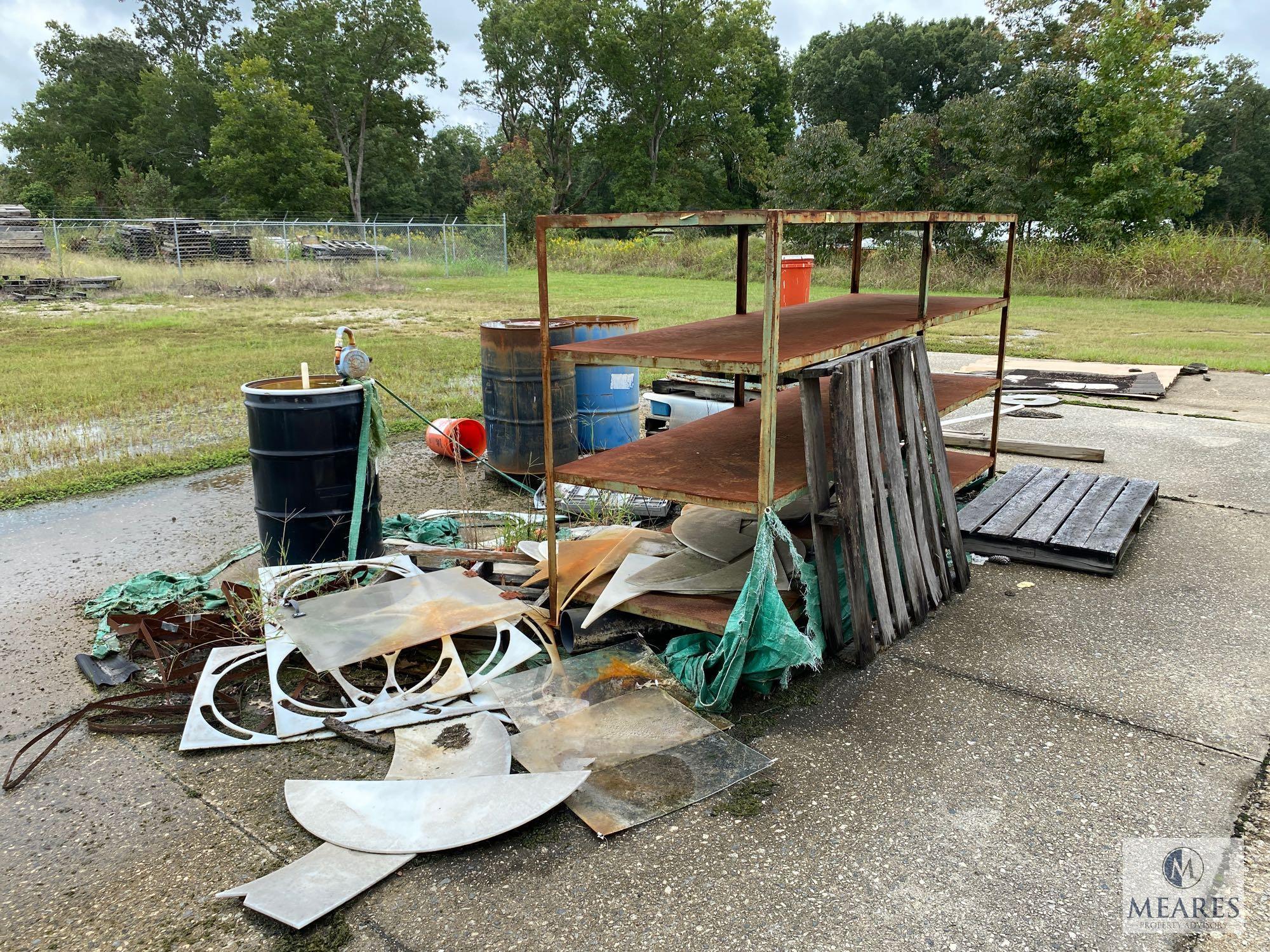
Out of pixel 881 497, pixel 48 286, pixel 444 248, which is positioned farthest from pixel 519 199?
pixel 881 497

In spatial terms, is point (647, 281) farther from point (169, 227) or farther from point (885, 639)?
point (885, 639)

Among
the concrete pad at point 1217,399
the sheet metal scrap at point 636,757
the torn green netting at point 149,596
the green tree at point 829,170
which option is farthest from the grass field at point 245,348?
the green tree at point 829,170

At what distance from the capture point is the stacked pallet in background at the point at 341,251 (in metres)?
28.4

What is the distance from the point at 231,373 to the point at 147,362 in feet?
5.64

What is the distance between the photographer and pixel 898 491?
4.14 m

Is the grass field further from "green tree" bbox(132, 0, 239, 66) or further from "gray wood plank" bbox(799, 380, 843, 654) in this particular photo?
"green tree" bbox(132, 0, 239, 66)

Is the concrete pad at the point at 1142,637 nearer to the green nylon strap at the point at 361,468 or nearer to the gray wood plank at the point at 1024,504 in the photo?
the gray wood plank at the point at 1024,504

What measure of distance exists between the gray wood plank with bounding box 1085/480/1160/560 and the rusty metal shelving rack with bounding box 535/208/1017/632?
1.08 m

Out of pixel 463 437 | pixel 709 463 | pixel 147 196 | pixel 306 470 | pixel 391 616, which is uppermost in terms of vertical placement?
pixel 147 196

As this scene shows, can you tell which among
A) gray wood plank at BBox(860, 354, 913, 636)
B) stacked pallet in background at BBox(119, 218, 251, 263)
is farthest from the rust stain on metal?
stacked pallet in background at BBox(119, 218, 251, 263)

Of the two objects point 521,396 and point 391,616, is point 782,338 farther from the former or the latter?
point 521,396

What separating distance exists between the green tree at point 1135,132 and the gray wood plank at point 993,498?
18.3 metres

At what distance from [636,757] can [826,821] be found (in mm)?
695

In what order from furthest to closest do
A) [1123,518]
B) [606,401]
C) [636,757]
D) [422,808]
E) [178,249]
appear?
1. [178,249]
2. [606,401]
3. [1123,518]
4. [636,757]
5. [422,808]
